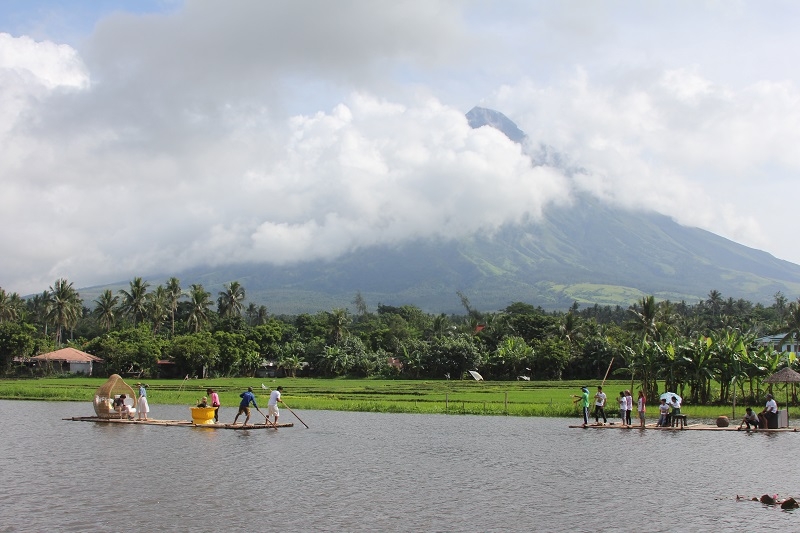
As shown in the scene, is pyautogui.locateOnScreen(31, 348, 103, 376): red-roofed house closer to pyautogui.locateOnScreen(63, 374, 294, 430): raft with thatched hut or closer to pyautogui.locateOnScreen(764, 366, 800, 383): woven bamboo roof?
pyautogui.locateOnScreen(63, 374, 294, 430): raft with thatched hut

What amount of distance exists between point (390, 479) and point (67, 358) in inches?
2564

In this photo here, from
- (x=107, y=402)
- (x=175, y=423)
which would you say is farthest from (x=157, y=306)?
(x=175, y=423)

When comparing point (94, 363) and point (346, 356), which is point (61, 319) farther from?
point (346, 356)

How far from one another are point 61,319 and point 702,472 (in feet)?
278

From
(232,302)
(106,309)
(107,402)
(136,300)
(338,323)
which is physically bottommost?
(107,402)

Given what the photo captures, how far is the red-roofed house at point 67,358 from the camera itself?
246 ft

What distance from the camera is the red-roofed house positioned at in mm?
74875

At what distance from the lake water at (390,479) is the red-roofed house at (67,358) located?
165 feet

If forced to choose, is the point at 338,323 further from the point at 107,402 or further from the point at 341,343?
the point at 107,402

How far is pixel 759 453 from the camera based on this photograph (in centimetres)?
2142

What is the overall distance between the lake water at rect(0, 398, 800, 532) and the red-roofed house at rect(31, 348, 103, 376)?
50341mm

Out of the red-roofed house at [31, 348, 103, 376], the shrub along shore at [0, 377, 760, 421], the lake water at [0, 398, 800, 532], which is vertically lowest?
the shrub along shore at [0, 377, 760, 421]

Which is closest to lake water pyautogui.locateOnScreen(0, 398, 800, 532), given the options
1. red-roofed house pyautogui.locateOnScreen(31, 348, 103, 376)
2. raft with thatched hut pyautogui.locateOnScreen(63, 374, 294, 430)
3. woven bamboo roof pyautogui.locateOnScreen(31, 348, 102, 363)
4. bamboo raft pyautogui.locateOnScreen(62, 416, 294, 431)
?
bamboo raft pyautogui.locateOnScreen(62, 416, 294, 431)

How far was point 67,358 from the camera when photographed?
74812 mm
